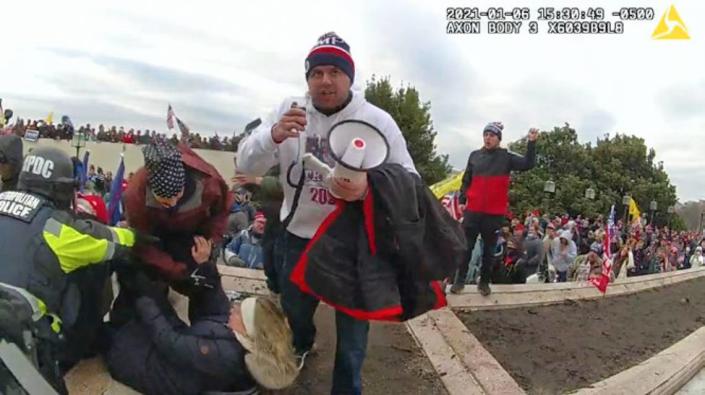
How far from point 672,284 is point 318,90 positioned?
11.2 meters

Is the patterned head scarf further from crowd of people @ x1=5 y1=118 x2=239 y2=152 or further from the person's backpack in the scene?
crowd of people @ x1=5 y1=118 x2=239 y2=152

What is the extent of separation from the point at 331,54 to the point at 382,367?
1.98m

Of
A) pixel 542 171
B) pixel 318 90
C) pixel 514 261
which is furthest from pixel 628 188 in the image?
pixel 318 90

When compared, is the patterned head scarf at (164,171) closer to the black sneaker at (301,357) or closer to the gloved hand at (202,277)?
the gloved hand at (202,277)

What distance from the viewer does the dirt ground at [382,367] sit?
331cm

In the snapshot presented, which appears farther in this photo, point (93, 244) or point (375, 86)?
point (375, 86)

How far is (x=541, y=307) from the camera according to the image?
19.6 feet

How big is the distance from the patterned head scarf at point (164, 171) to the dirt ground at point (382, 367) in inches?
43.9

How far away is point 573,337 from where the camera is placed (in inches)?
197

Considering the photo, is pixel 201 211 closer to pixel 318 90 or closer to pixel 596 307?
pixel 318 90

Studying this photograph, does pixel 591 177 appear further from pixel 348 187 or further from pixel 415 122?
pixel 348 187

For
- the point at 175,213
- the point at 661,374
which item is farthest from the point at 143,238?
the point at 661,374

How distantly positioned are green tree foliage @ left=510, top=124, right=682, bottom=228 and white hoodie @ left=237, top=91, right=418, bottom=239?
109ft

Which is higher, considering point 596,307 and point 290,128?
point 290,128
